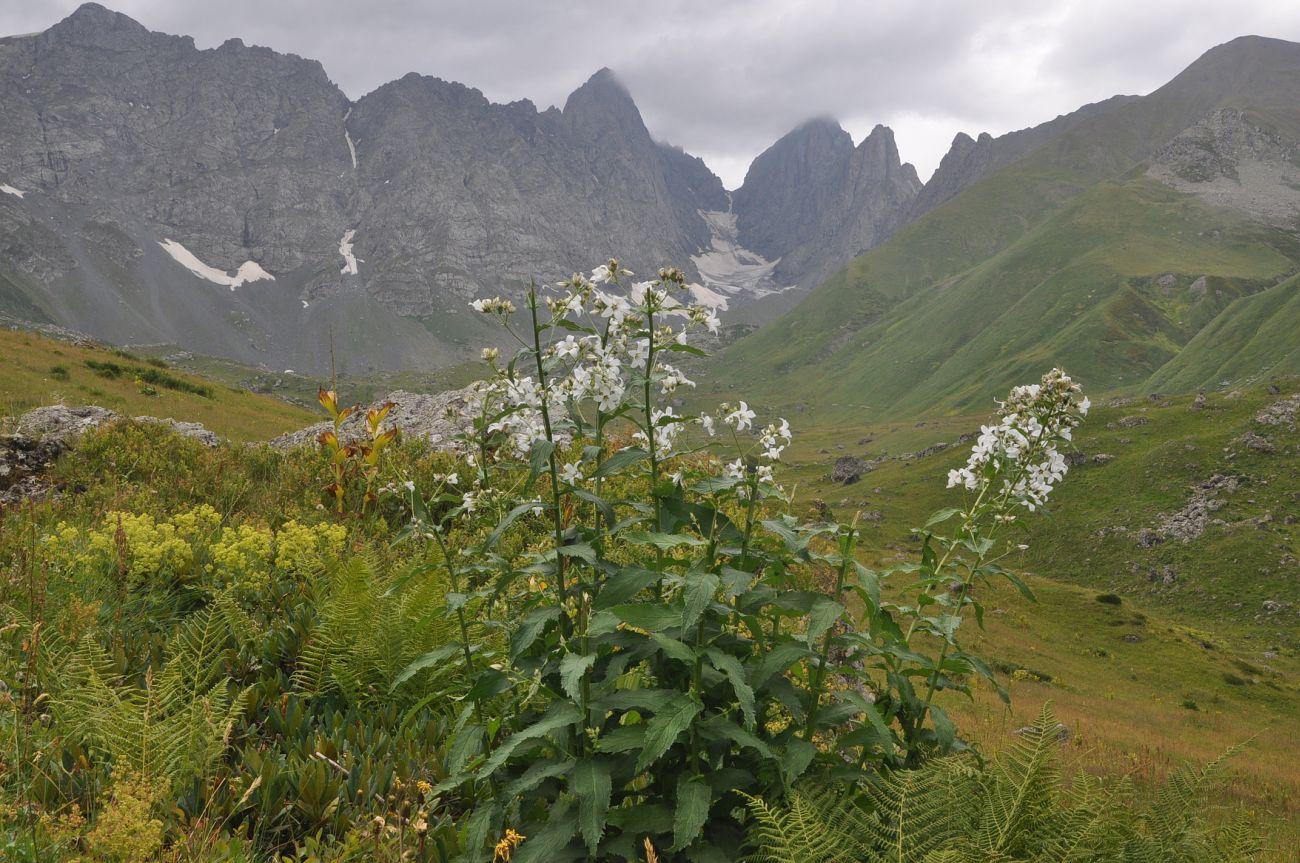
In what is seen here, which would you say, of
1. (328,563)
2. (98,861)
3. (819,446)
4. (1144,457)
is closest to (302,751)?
(98,861)

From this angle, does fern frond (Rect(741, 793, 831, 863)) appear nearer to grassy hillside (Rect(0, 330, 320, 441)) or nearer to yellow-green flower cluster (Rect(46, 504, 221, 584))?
yellow-green flower cluster (Rect(46, 504, 221, 584))

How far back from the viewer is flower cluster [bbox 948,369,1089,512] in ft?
17.6

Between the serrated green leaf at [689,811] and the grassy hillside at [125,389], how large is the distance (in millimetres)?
26989

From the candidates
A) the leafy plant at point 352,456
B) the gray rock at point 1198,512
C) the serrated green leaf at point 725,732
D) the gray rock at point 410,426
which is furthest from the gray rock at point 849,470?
the serrated green leaf at point 725,732

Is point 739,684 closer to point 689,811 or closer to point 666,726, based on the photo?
point 666,726

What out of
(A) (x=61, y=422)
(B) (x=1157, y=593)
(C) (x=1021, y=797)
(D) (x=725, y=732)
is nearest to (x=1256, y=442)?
(B) (x=1157, y=593)

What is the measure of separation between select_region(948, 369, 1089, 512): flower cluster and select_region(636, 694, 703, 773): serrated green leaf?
308 centimetres

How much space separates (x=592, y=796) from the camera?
3.66 meters

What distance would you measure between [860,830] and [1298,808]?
2502 cm

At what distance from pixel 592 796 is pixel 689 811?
521 mm

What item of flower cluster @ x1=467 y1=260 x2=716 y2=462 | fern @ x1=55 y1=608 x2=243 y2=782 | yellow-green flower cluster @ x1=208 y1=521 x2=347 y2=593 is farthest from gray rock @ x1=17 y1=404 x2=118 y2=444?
flower cluster @ x1=467 y1=260 x2=716 y2=462

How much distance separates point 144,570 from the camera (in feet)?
25.7

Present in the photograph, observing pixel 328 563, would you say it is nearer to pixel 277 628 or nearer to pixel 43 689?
pixel 277 628

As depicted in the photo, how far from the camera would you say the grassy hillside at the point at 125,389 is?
95.5ft
